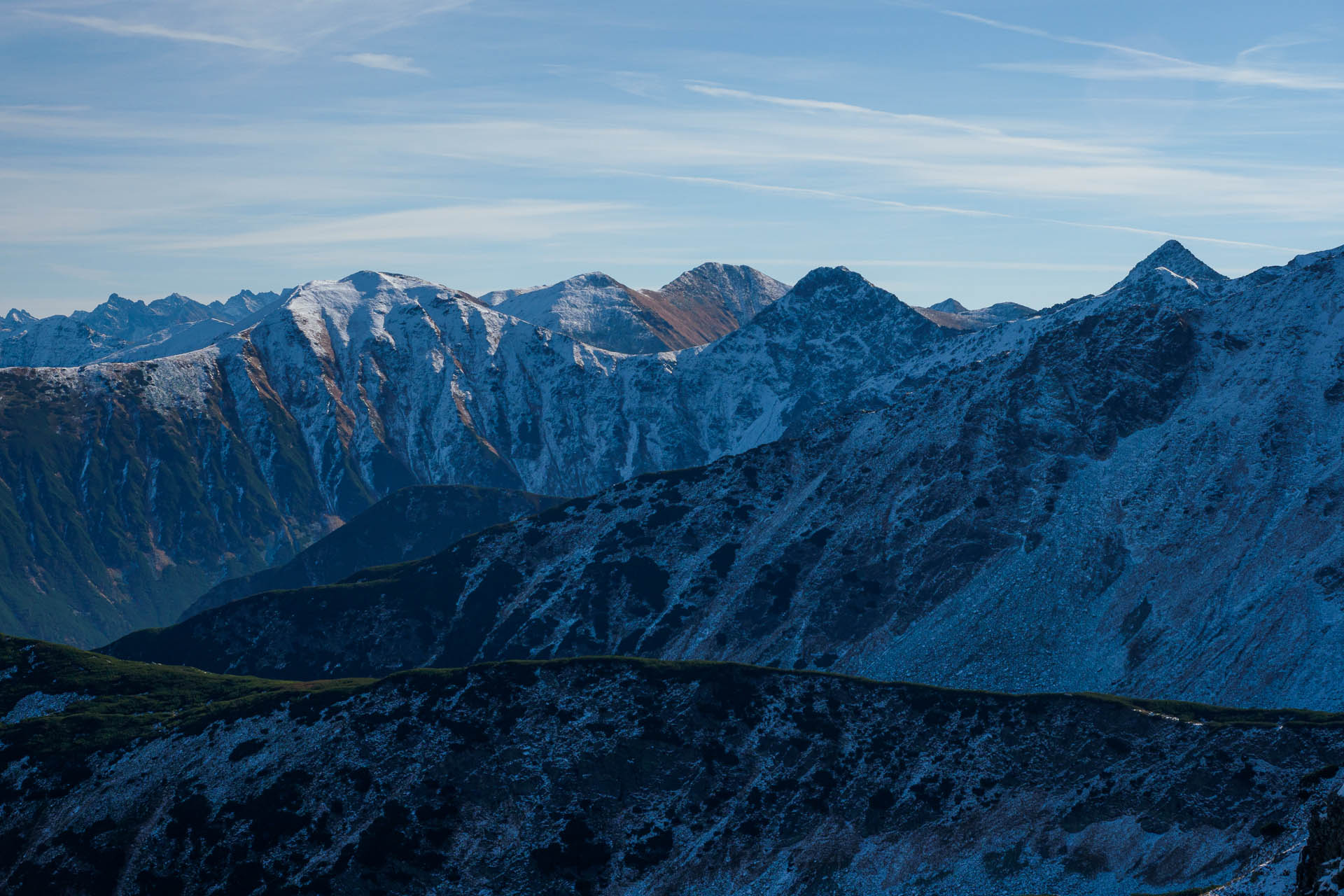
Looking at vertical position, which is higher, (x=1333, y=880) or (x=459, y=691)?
(x=1333, y=880)

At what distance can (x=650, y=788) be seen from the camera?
Result: 136375 millimetres

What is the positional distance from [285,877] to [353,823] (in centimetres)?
871

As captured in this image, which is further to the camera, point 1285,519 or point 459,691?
point 1285,519

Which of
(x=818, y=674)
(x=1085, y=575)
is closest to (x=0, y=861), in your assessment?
(x=818, y=674)

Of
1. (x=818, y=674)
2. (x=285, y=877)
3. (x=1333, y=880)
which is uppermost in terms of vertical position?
(x=1333, y=880)

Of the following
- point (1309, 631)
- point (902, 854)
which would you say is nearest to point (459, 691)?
point (902, 854)

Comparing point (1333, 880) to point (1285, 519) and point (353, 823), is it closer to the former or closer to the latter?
point (353, 823)

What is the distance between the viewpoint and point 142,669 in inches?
7264

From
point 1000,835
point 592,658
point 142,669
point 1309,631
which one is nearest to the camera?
point 1000,835

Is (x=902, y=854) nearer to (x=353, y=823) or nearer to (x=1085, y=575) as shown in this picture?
(x=353, y=823)

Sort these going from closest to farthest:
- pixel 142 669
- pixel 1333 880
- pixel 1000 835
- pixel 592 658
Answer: pixel 1333 880
pixel 1000 835
pixel 592 658
pixel 142 669

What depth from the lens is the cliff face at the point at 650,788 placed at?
118688 millimetres

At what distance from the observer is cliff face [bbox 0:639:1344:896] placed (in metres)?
119

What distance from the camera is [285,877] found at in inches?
4931
